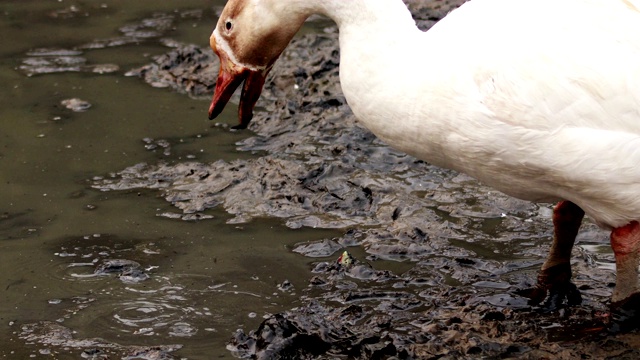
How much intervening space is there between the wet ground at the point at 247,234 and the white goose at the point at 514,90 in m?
0.95

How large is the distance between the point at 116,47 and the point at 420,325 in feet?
16.8

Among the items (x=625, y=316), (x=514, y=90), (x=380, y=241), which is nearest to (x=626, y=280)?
(x=625, y=316)

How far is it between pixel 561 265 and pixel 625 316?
592 millimetres

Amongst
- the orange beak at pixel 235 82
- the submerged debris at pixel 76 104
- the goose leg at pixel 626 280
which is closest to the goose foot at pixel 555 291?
the goose leg at pixel 626 280

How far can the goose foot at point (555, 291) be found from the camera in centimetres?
637

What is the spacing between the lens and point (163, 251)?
7016 mm

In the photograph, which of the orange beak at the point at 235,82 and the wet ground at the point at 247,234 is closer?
the wet ground at the point at 247,234

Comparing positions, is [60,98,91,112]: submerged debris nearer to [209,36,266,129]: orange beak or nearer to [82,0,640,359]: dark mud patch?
[82,0,640,359]: dark mud patch

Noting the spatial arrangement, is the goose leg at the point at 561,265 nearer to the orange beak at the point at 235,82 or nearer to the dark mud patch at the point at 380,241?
the dark mud patch at the point at 380,241

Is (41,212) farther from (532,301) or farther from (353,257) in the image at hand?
(532,301)

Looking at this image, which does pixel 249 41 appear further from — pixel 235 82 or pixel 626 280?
pixel 626 280

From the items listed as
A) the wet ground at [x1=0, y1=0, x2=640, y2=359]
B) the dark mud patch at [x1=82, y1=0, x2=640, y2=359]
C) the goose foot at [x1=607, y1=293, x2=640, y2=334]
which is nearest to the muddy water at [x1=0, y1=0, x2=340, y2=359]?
the wet ground at [x1=0, y1=0, x2=640, y2=359]

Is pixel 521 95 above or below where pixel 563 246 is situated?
above


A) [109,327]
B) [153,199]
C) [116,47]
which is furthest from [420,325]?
[116,47]
